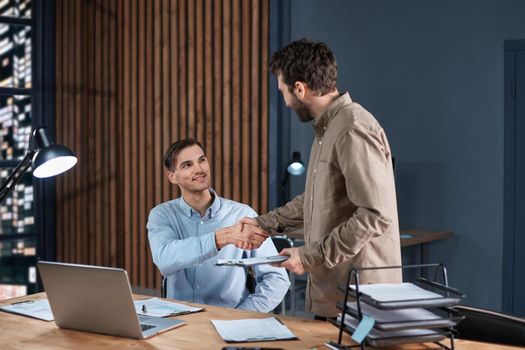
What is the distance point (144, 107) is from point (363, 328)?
16.9 ft

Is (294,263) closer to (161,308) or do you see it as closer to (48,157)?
(161,308)

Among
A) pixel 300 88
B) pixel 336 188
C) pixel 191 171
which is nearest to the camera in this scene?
pixel 336 188

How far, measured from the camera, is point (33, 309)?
2.87 metres

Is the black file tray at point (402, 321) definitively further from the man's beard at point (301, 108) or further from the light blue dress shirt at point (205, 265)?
the light blue dress shirt at point (205, 265)

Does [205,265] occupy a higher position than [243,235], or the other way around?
[243,235]

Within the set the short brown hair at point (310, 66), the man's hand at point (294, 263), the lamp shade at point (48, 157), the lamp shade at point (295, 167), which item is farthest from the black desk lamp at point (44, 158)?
the lamp shade at point (295, 167)

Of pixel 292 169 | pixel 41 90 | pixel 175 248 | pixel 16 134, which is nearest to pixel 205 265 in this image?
pixel 175 248

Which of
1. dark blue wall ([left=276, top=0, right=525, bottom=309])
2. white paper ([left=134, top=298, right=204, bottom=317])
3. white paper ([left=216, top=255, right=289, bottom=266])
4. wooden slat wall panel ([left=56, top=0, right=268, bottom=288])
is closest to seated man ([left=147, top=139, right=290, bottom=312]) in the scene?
white paper ([left=134, top=298, right=204, bottom=317])

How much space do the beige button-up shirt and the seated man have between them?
53cm

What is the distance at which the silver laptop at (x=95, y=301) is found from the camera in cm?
232

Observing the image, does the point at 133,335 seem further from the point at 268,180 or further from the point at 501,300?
the point at 501,300

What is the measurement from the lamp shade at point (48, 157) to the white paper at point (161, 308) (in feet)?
2.21

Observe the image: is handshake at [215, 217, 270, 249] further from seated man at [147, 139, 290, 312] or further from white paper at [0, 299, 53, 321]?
white paper at [0, 299, 53, 321]

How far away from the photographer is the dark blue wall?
19.6 feet
